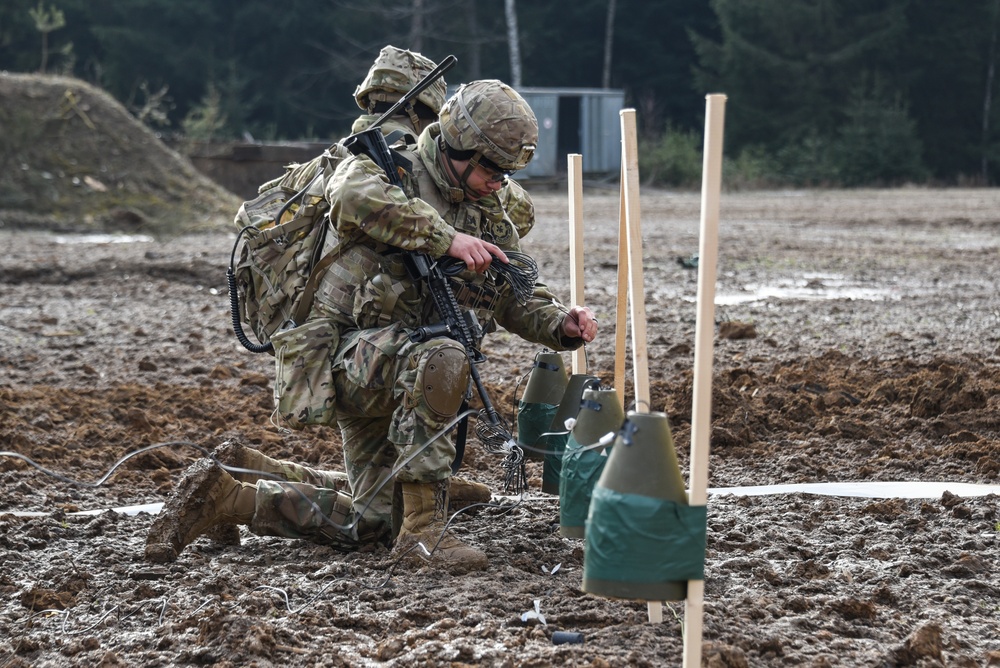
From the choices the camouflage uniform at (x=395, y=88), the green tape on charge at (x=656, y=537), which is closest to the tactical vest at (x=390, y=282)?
the camouflage uniform at (x=395, y=88)

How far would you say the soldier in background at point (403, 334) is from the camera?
163 inches

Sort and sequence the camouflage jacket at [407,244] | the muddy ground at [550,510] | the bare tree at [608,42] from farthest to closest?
the bare tree at [608,42] → the camouflage jacket at [407,244] → the muddy ground at [550,510]

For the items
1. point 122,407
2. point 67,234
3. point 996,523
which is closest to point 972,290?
point 996,523

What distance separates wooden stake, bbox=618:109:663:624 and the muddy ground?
536 mm

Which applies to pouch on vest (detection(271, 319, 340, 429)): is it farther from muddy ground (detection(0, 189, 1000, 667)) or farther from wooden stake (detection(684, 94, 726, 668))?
wooden stake (detection(684, 94, 726, 668))

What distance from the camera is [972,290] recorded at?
10.9 metres

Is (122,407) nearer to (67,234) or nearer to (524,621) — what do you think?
(524,621)

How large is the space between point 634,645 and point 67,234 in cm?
1634

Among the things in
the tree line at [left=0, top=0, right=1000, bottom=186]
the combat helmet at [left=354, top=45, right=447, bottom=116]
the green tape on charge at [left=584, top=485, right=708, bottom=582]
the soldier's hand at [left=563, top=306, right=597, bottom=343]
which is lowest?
the green tape on charge at [left=584, top=485, right=708, bottom=582]

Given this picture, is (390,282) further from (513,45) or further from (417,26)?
Result: (513,45)

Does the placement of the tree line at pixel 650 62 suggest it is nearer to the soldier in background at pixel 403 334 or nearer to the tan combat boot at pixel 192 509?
the soldier in background at pixel 403 334

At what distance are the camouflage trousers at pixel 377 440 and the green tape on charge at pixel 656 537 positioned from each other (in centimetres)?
120

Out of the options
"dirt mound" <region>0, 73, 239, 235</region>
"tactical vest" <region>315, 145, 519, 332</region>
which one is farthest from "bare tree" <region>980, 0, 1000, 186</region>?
"tactical vest" <region>315, 145, 519, 332</region>

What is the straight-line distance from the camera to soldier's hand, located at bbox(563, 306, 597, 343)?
4.41 m
